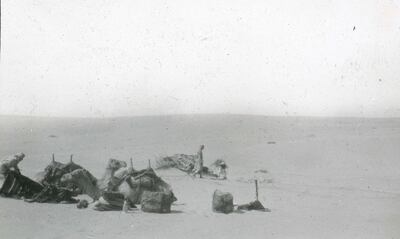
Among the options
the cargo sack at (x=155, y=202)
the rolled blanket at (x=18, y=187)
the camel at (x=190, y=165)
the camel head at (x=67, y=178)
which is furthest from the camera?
the camel at (x=190, y=165)

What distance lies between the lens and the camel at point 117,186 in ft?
31.8

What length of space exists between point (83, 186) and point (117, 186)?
87 cm

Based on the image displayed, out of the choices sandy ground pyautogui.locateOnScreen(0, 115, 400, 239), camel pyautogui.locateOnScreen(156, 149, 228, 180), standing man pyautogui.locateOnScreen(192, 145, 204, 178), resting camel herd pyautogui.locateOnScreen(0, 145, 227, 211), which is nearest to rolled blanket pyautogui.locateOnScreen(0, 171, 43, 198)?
resting camel herd pyautogui.locateOnScreen(0, 145, 227, 211)

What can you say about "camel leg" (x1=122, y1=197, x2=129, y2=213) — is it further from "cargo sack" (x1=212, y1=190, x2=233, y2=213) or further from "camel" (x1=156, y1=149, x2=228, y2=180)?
"camel" (x1=156, y1=149, x2=228, y2=180)

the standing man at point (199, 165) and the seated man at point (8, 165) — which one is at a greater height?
the standing man at point (199, 165)

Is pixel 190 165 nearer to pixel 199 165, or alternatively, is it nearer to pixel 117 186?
pixel 199 165

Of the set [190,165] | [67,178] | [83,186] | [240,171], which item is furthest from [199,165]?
[67,178]

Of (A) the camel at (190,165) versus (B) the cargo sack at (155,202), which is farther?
(A) the camel at (190,165)

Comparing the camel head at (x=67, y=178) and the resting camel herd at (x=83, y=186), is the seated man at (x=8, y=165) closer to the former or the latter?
the resting camel herd at (x=83, y=186)

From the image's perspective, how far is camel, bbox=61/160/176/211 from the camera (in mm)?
9680

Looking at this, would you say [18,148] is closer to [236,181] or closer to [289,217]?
[236,181]

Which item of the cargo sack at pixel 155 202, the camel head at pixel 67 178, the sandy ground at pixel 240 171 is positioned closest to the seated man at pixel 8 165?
the sandy ground at pixel 240 171

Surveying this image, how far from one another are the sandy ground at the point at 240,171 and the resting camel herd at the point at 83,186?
0.95 feet

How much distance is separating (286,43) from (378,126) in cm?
812
